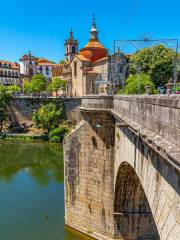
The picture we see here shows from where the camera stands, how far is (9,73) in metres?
75.6

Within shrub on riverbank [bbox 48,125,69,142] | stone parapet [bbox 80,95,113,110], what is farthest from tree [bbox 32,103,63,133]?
stone parapet [bbox 80,95,113,110]

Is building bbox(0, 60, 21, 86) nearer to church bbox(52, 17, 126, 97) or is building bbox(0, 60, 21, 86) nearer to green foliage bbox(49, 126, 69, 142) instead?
church bbox(52, 17, 126, 97)

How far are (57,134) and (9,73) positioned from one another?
45427 millimetres

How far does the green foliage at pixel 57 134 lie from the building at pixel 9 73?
141 ft

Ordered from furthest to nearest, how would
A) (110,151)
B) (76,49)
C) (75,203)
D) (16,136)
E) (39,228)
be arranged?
(76,49) → (16,136) → (39,228) → (75,203) → (110,151)

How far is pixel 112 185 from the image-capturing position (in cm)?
1223

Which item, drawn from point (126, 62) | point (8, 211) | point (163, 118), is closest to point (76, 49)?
point (126, 62)

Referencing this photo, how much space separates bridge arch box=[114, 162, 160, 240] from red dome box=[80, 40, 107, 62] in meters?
39.3

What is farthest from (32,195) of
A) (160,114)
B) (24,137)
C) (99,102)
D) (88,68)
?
(88,68)

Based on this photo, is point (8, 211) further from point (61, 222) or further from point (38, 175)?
point (38, 175)

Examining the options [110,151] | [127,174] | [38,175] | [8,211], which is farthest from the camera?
[38,175]

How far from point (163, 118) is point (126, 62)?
147ft

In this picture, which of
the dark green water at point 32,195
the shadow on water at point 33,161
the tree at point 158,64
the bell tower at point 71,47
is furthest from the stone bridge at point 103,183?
the bell tower at point 71,47

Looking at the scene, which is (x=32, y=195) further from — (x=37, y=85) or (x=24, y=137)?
(x=37, y=85)
